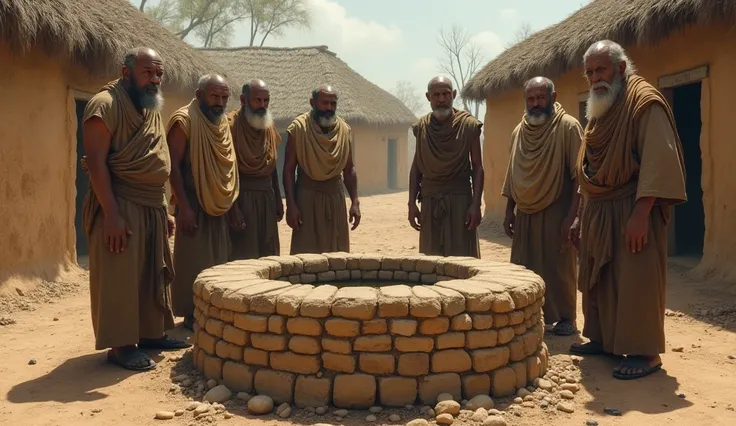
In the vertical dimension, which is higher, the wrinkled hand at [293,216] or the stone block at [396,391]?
the wrinkled hand at [293,216]

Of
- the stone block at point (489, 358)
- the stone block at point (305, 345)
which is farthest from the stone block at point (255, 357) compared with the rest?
the stone block at point (489, 358)

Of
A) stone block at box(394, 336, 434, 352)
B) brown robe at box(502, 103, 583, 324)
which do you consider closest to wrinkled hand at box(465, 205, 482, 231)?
brown robe at box(502, 103, 583, 324)

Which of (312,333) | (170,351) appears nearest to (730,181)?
(312,333)

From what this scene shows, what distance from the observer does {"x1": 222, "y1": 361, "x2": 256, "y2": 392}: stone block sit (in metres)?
3.32

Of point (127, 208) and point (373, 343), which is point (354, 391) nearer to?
point (373, 343)

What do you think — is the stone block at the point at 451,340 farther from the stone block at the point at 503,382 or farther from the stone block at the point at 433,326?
the stone block at the point at 503,382

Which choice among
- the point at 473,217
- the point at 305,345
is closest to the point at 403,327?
the point at 305,345

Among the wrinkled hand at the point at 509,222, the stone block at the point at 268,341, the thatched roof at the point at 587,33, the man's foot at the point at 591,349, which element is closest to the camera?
the stone block at the point at 268,341

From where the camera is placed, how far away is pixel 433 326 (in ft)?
10.3

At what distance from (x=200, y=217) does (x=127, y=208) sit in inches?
36.2

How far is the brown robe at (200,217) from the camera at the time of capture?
4.65m

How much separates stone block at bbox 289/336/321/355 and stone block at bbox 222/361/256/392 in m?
0.31

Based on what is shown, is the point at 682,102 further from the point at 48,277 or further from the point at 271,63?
the point at 271,63

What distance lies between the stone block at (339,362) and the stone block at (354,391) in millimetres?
34
